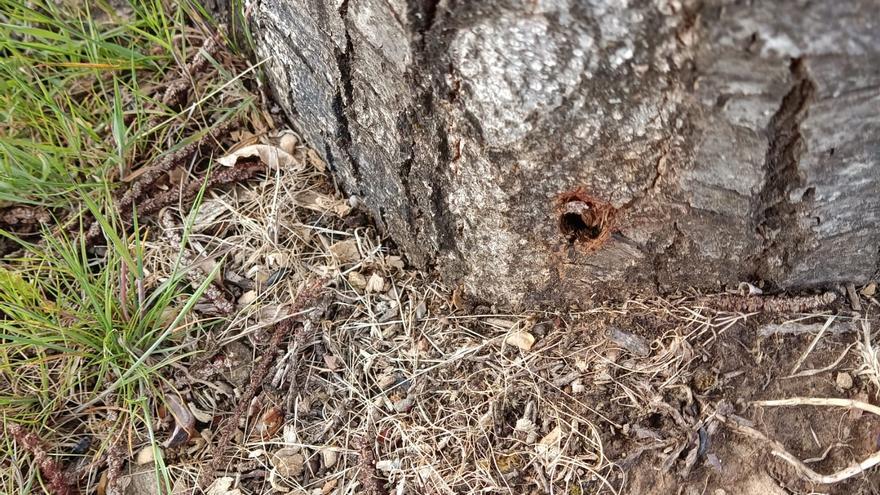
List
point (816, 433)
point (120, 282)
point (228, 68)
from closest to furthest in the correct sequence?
point (816, 433) < point (120, 282) < point (228, 68)

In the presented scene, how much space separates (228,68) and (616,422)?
1.51m

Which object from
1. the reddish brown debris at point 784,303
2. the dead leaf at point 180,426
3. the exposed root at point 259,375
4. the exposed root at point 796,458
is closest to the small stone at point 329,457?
the exposed root at point 259,375

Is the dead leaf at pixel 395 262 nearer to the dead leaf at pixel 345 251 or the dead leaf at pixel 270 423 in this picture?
the dead leaf at pixel 345 251

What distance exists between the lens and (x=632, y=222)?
63.8 inches

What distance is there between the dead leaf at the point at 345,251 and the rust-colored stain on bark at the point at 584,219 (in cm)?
63

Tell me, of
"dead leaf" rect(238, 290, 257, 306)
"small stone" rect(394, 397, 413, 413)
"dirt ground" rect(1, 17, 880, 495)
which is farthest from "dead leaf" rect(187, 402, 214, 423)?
"small stone" rect(394, 397, 413, 413)

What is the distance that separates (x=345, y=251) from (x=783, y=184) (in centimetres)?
112

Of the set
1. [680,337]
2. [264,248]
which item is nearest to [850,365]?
[680,337]

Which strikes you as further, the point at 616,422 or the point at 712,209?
the point at 616,422

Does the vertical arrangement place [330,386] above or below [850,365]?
below

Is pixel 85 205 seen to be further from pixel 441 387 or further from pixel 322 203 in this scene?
pixel 441 387

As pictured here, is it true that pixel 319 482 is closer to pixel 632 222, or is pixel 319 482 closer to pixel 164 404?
pixel 164 404

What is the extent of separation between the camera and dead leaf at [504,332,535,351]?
1.86 meters

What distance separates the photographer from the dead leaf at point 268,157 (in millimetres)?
2150
